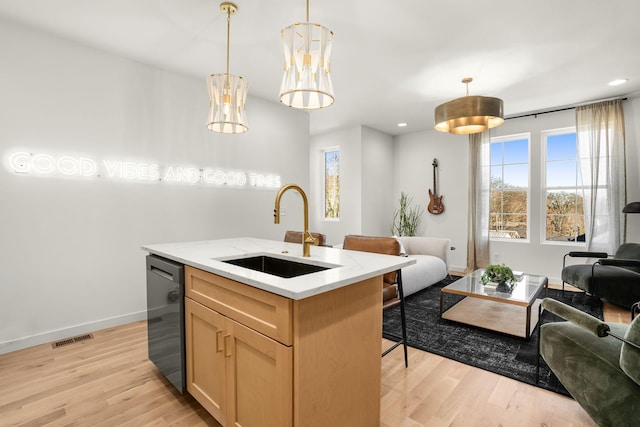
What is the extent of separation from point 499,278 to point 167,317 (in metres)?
3.11

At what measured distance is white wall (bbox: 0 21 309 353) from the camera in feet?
8.52

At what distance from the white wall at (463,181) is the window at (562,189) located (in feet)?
0.51

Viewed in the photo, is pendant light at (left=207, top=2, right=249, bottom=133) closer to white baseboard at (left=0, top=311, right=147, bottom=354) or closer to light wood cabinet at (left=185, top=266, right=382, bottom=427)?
Result: light wood cabinet at (left=185, top=266, right=382, bottom=427)

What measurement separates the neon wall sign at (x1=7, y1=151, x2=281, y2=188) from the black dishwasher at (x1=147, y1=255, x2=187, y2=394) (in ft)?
4.86

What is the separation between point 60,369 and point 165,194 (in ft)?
5.94

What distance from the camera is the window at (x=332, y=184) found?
6535mm

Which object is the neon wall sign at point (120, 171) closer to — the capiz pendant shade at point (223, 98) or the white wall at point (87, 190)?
the white wall at point (87, 190)

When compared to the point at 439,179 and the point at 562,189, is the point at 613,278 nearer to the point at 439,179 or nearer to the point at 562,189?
the point at 562,189

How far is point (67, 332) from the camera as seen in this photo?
2840mm

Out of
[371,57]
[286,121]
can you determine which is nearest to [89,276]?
[286,121]

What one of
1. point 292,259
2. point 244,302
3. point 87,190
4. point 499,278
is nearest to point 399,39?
point 292,259

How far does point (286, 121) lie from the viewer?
4715 millimetres

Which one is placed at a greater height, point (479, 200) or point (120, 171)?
point (120, 171)

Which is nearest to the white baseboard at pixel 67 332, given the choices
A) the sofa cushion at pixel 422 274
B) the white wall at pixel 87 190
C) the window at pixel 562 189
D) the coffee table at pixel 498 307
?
the white wall at pixel 87 190
